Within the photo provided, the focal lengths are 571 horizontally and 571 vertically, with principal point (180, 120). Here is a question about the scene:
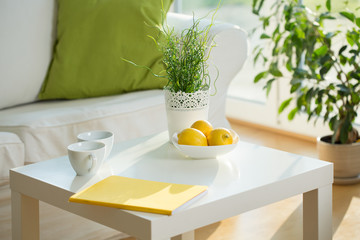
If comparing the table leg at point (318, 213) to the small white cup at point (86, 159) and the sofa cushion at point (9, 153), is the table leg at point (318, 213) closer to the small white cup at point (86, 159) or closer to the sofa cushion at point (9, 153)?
the small white cup at point (86, 159)

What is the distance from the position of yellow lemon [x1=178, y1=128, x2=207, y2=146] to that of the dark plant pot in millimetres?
1176

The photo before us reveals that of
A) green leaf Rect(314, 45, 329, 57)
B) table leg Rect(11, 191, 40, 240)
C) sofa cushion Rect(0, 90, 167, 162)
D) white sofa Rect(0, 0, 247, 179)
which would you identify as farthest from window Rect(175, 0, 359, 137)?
table leg Rect(11, 191, 40, 240)

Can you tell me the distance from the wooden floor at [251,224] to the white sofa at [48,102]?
21cm

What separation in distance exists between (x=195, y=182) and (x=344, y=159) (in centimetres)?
137

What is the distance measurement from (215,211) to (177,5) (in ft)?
9.64

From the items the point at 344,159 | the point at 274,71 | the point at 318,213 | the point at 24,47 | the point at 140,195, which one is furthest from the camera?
the point at 274,71

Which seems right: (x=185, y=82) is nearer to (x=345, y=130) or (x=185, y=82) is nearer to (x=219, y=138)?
(x=219, y=138)

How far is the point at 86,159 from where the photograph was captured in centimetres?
140

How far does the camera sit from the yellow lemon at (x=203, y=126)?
1.60 m

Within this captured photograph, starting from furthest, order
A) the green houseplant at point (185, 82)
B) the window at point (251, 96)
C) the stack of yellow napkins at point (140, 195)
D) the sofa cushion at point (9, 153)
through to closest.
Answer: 1. the window at point (251, 96)
2. the sofa cushion at point (9, 153)
3. the green houseplant at point (185, 82)
4. the stack of yellow napkins at point (140, 195)

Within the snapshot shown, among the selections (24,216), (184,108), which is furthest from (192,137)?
(24,216)

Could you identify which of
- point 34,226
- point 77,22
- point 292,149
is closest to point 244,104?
point 292,149

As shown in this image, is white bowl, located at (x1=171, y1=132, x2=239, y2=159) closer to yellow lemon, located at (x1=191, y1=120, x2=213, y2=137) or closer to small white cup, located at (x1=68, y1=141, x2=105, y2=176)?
yellow lemon, located at (x1=191, y1=120, x2=213, y2=137)

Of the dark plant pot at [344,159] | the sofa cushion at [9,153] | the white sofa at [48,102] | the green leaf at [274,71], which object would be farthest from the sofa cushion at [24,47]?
the dark plant pot at [344,159]
